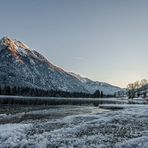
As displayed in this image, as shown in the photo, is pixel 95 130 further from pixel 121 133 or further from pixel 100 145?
pixel 100 145

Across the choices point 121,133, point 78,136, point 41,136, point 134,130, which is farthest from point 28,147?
point 134,130

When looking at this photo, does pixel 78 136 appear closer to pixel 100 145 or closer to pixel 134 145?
pixel 100 145

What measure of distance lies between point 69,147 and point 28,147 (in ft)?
10.0

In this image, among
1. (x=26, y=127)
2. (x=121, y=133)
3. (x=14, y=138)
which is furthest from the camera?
(x=26, y=127)

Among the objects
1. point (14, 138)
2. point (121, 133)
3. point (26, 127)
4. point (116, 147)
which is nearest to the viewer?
point (116, 147)

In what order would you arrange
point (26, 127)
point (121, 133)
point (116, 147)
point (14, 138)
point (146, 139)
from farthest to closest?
1. point (26, 127)
2. point (121, 133)
3. point (14, 138)
4. point (146, 139)
5. point (116, 147)

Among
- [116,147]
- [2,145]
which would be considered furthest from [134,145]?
[2,145]

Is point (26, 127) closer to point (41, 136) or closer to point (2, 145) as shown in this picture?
point (41, 136)

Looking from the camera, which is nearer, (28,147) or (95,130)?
(28,147)

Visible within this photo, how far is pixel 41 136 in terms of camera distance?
92.1ft

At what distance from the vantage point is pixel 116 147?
2380 centimetres

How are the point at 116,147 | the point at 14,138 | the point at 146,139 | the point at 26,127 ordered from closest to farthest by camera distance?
the point at 116,147
the point at 146,139
the point at 14,138
the point at 26,127

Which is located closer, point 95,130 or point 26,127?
point 95,130

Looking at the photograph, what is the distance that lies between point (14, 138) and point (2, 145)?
8.68ft
